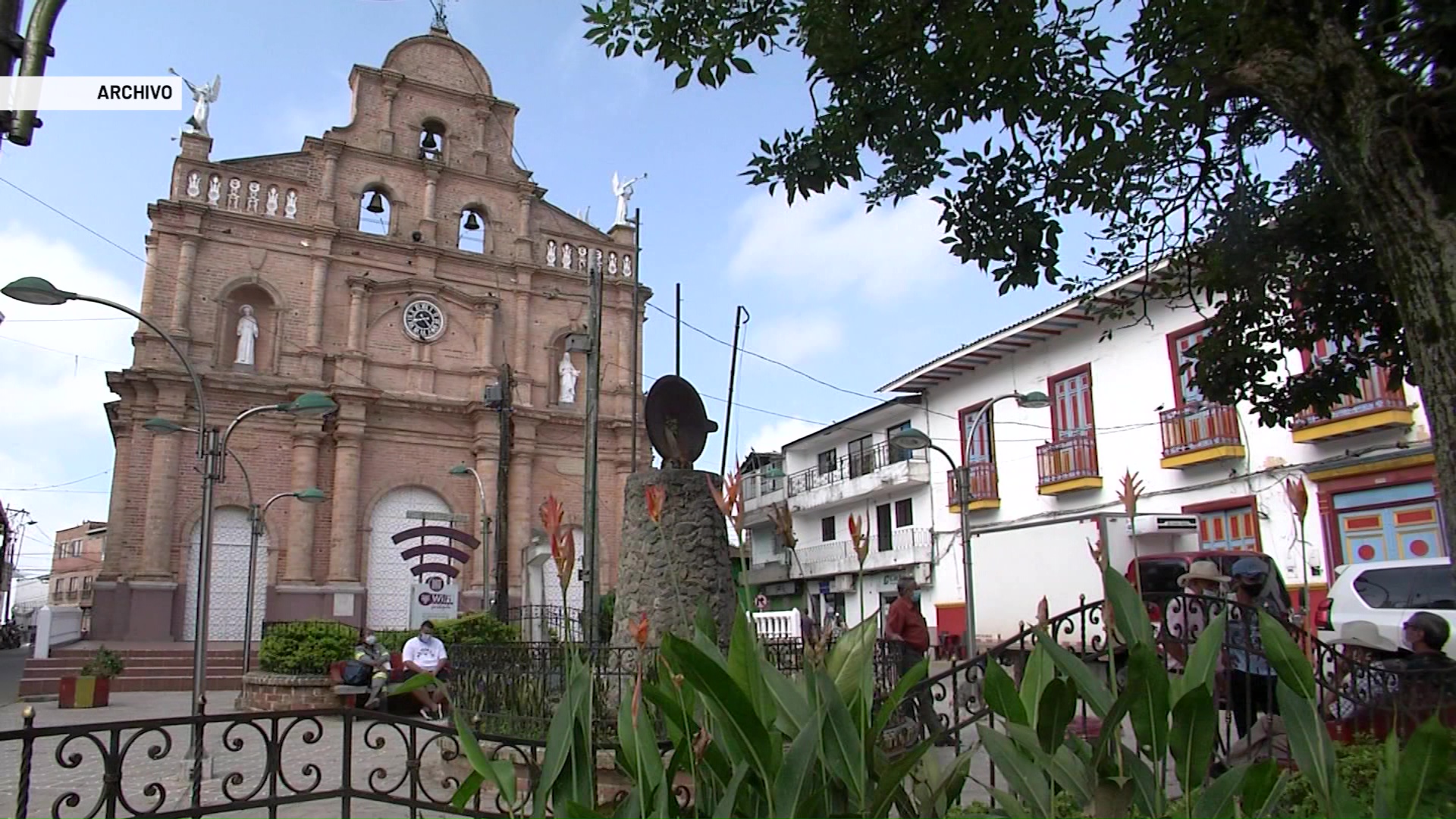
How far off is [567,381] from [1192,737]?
26915 mm

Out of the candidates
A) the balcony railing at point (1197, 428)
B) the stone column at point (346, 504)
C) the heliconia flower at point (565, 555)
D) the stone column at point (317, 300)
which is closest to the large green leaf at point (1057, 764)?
the heliconia flower at point (565, 555)

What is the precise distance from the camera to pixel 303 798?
4020 millimetres

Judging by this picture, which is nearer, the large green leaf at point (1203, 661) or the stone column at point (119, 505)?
the large green leaf at point (1203, 661)

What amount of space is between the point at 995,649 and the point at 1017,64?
2.81 metres

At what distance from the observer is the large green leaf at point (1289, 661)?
8.37 ft

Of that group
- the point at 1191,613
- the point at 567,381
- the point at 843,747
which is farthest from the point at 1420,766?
the point at 567,381

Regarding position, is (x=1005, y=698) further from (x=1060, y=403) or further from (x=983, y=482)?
(x=983, y=482)

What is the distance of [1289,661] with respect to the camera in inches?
101

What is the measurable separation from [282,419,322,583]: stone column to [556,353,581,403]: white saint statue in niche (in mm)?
6703

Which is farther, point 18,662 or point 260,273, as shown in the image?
point 18,662

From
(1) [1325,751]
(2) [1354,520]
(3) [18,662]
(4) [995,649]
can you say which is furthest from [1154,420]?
(3) [18,662]

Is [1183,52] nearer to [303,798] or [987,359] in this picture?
[303,798]

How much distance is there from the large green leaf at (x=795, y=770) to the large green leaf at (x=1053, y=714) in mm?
714

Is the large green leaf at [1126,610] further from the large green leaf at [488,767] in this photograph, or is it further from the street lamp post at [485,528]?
the street lamp post at [485,528]
